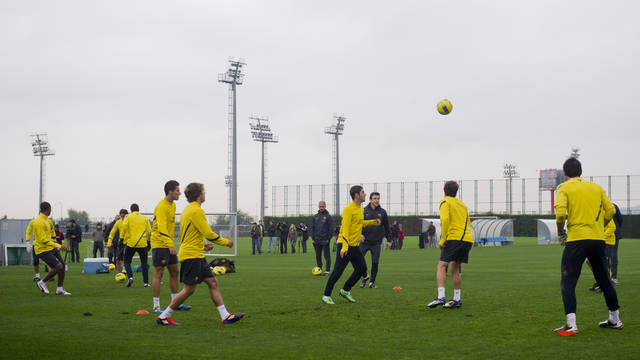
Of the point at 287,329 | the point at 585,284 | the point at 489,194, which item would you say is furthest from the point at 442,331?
the point at 489,194

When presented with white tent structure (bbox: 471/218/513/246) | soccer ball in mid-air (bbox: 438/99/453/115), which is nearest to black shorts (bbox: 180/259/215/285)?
soccer ball in mid-air (bbox: 438/99/453/115)

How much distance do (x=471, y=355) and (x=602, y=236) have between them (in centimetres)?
256

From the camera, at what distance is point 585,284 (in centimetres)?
1467

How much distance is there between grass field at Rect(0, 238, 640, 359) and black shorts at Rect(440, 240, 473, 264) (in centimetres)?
80

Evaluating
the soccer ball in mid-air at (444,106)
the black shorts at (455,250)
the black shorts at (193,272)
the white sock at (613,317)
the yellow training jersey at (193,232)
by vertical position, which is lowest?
the white sock at (613,317)

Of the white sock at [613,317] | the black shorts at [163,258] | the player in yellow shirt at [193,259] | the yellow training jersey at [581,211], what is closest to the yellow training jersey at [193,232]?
the player in yellow shirt at [193,259]

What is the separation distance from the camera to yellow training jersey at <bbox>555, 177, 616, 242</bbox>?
8297 millimetres

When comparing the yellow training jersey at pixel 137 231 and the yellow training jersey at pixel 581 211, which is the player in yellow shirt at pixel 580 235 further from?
the yellow training jersey at pixel 137 231

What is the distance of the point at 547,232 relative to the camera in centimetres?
4903

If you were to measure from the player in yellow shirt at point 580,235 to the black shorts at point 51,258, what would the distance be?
10.1m

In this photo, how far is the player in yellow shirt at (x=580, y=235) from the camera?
8.28 meters

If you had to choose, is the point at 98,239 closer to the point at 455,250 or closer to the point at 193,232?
the point at 193,232

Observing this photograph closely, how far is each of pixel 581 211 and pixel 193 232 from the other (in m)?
5.10

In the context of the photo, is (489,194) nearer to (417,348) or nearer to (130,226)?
(130,226)
